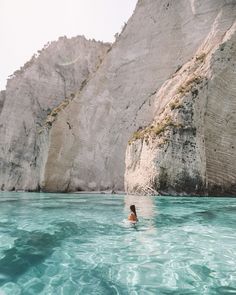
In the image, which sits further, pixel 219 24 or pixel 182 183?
pixel 219 24

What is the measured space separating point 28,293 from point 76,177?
157 feet

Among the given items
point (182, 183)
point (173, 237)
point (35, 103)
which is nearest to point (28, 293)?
point (173, 237)

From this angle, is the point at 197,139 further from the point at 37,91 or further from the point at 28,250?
the point at 37,91

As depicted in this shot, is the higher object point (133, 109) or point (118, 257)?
point (133, 109)

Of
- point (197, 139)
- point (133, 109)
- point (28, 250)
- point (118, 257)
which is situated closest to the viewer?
point (118, 257)

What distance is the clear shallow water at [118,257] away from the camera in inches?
300

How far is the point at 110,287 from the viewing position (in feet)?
24.3

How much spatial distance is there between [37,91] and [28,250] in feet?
205

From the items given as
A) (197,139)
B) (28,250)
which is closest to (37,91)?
(197,139)

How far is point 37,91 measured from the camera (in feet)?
233

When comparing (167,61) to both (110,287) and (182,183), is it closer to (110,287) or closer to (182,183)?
(182,183)

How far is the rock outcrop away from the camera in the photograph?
3538 centimetres

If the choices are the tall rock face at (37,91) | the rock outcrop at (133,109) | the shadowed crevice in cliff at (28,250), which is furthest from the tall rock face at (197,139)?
the tall rock face at (37,91)

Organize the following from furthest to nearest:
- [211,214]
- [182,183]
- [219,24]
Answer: [219,24] < [182,183] < [211,214]
